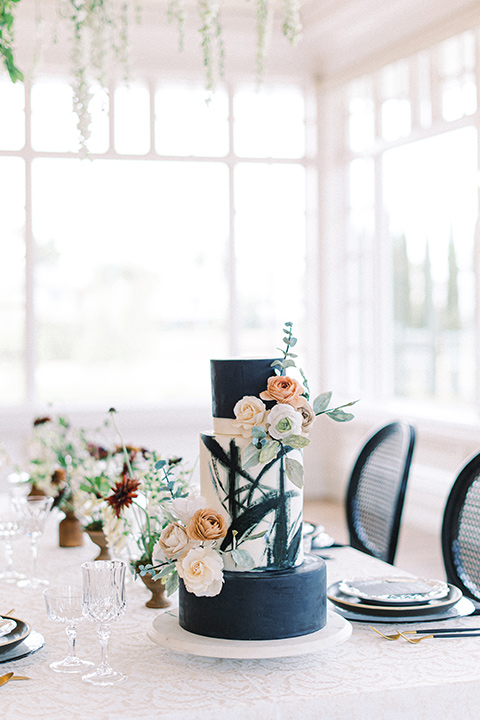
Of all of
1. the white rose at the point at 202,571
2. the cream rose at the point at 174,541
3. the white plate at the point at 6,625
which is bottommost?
the white plate at the point at 6,625

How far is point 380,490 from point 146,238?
4.40 m

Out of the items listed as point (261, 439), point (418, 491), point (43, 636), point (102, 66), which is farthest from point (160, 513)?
point (418, 491)

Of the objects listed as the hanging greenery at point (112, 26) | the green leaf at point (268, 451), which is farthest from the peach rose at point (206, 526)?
the hanging greenery at point (112, 26)

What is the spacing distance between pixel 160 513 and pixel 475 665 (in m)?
0.73

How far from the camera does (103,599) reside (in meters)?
1.45

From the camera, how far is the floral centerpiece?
149cm

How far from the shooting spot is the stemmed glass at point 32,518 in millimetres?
2082

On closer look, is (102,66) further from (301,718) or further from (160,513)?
(301,718)

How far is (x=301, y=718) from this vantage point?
4.40ft

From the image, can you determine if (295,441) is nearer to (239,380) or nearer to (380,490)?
(239,380)

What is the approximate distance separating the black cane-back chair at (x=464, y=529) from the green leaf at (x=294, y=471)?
0.92 metres

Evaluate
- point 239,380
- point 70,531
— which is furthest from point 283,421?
point 70,531

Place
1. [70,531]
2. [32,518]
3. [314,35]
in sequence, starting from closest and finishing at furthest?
1. [32,518]
2. [70,531]
3. [314,35]

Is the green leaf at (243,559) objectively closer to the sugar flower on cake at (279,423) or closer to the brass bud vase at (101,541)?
the sugar flower on cake at (279,423)
